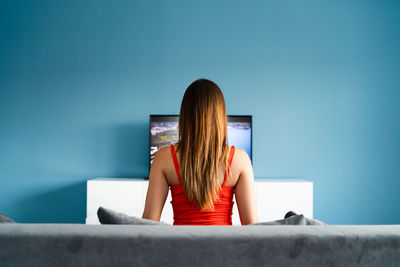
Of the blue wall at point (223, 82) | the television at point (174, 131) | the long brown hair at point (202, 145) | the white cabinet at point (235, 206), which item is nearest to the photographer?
the long brown hair at point (202, 145)

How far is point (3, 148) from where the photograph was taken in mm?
3332

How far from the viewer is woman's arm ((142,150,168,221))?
3.97 feet

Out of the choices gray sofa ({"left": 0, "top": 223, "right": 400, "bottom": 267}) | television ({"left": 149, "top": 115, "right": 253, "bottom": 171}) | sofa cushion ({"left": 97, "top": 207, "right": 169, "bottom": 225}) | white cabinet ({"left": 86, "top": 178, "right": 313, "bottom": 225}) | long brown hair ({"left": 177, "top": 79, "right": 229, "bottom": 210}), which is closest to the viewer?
gray sofa ({"left": 0, "top": 223, "right": 400, "bottom": 267})

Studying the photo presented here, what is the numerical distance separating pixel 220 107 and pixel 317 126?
2532 millimetres

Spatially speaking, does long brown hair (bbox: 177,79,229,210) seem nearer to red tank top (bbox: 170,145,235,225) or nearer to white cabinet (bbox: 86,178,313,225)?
red tank top (bbox: 170,145,235,225)

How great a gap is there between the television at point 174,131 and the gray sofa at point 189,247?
250 cm

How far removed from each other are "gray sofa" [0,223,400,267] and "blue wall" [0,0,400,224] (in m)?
2.70

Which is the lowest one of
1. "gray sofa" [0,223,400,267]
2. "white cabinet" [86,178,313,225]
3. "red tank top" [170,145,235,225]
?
"white cabinet" [86,178,313,225]

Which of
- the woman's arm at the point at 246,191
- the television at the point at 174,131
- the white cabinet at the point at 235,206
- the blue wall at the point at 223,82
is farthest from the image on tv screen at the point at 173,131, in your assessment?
the woman's arm at the point at 246,191

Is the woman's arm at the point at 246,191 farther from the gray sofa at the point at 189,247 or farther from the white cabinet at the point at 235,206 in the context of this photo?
the white cabinet at the point at 235,206

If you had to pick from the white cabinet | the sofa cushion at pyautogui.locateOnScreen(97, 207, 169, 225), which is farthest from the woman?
the white cabinet

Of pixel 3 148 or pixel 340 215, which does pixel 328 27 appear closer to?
pixel 340 215

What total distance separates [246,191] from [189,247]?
0.66 metres

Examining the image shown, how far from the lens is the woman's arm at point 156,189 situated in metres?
1.21
